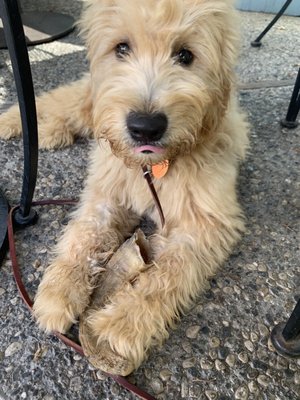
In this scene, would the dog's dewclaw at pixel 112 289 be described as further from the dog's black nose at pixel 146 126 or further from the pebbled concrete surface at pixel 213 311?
the dog's black nose at pixel 146 126

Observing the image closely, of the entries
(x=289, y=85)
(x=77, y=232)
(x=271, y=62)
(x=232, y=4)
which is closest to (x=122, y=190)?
(x=77, y=232)

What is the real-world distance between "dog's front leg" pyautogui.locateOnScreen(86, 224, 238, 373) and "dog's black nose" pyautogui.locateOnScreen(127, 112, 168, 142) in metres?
0.53

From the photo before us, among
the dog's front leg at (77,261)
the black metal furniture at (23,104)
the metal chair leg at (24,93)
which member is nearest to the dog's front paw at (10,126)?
the black metal furniture at (23,104)

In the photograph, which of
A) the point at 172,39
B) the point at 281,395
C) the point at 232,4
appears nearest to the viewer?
the point at 281,395

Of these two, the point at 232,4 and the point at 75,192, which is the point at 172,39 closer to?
the point at 232,4

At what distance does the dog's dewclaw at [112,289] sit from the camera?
1.48 metres

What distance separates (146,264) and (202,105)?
67 centimetres

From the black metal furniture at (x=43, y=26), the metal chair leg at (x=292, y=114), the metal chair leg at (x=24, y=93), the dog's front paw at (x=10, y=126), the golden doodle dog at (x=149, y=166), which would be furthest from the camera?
the black metal furniture at (x=43, y=26)

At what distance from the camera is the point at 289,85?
3.31 m

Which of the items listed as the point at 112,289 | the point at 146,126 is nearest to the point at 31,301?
the point at 112,289

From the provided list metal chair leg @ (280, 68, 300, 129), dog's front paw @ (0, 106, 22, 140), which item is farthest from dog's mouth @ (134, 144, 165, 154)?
metal chair leg @ (280, 68, 300, 129)

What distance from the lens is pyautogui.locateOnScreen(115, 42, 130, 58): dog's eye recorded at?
1.69 m

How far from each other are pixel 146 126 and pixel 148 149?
11 cm

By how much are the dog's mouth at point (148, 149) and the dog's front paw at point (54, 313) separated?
0.60 m
